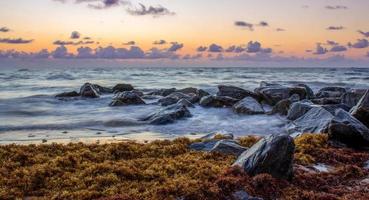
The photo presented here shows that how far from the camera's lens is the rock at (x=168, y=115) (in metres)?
20.6

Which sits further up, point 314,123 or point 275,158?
point 275,158

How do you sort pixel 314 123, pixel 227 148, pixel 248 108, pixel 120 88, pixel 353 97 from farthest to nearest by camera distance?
pixel 120 88
pixel 248 108
pixel 353 97
pixel 314 123
pixel 227 148

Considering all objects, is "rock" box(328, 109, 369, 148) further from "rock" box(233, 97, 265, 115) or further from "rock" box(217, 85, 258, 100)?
"rock" box(217, 85, 258, 100)

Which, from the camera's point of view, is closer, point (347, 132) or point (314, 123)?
point (347, 132)

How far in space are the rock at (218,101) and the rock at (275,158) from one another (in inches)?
684

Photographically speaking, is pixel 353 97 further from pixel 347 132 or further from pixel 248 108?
pixel 347 132

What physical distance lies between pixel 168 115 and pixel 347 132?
9.38m

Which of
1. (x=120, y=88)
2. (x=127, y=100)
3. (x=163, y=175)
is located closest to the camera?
(x=163, y=175)

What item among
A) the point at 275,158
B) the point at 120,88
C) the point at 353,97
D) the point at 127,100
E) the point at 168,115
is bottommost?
the point at 120,88

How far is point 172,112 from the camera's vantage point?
21.8m

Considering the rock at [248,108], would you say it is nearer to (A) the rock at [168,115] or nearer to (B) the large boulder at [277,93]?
(A) the rock at [168,115]

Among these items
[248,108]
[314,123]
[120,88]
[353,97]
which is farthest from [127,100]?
[314,123]

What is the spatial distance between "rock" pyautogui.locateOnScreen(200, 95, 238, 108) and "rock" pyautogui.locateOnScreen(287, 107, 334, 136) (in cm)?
942

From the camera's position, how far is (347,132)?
1400 cm
